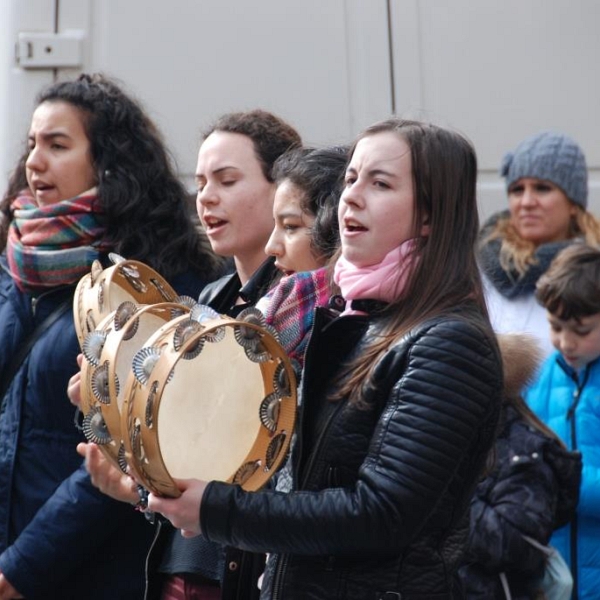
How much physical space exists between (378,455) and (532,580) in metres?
1.61

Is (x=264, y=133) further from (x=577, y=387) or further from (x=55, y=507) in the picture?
→ (x=577, y=387)

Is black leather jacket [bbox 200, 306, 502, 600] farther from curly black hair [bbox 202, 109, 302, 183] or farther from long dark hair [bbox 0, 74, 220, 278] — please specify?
long dark hair [bbox 0, 74, 220, 278]

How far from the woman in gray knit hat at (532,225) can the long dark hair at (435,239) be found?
1.96m

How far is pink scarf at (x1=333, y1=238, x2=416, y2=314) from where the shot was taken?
264 centimetres

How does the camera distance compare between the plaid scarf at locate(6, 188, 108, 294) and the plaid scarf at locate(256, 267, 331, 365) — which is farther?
the plaid scarf at locate(6, 188, 108, 294)

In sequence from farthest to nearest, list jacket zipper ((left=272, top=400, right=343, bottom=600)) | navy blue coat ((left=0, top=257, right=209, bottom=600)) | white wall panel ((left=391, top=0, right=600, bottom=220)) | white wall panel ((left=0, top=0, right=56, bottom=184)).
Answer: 1. white wall panel ((left=391, top=0, right=600, bottom=220))
2. white wall panel ((left=0, top=0, right=56, bottom=184))
3. navy blue coat ((left=0, top=257, right=209, bottom=600))
4. jacket zipper ((left=272, top=400, right=343, bottom=600))

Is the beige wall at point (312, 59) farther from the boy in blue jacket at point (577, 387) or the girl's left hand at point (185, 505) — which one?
the girl's left hand at point (185, 505)

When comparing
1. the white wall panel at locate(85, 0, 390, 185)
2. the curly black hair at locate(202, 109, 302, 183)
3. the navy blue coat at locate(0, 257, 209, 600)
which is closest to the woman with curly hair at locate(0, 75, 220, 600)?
the navy blue coat at locate(0, 257, 209, 600)

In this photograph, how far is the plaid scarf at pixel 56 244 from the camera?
384 centimetres

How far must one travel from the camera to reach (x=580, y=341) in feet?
14.3

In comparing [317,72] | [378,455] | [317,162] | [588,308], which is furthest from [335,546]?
[317,72]

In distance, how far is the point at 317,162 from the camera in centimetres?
334

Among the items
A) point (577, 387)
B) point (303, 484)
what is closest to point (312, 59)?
point (577, 387)

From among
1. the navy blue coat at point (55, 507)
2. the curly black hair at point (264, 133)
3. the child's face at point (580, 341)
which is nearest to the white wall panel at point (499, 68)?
the child's face at point (580, 341)
